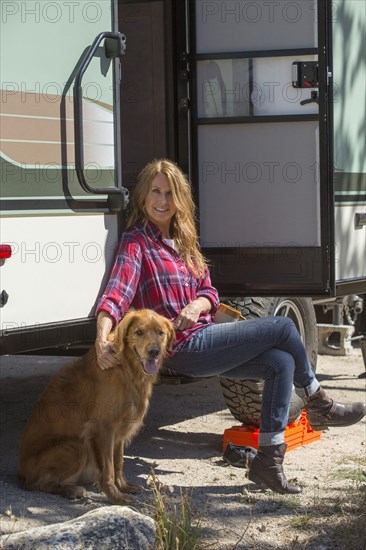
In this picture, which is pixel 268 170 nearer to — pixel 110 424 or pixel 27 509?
pixel 110 424

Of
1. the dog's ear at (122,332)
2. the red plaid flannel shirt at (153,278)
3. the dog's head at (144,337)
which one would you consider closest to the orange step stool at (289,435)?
the red plaid flannel shirt at (153,278)

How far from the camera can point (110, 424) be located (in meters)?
4.70

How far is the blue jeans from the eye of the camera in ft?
15.9

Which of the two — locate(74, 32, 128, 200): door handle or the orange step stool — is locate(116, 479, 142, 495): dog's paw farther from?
locate(74, 32, 128, 200): door handle

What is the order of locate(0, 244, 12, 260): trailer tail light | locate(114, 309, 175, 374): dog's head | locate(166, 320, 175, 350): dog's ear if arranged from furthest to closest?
locate(166, 320, 175, 350): dog's ear, locate(114, 309, 175, 374): dog's head, locate(0, 244, 12, 260): trailer tail light

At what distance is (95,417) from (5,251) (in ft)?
3.01

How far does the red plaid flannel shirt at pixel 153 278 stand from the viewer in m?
4.84

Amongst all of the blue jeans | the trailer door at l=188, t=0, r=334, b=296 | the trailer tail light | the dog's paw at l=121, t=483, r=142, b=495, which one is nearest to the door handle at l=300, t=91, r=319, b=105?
the trailer door at l=188, t=0, r=334, b=296

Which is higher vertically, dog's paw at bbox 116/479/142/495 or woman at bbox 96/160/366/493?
woman at bbox 96/160/366/493

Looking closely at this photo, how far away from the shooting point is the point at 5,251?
4.41 meters

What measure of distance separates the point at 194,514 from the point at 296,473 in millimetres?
1098

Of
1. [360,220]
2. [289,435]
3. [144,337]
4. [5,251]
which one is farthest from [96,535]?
[360,220]

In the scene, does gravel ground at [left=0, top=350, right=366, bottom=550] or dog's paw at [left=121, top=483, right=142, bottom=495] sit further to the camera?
dog's paw at [left=121, top=483, right=142, bottom=495]

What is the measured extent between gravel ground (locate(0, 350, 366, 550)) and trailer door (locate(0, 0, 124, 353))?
2.60 feet
